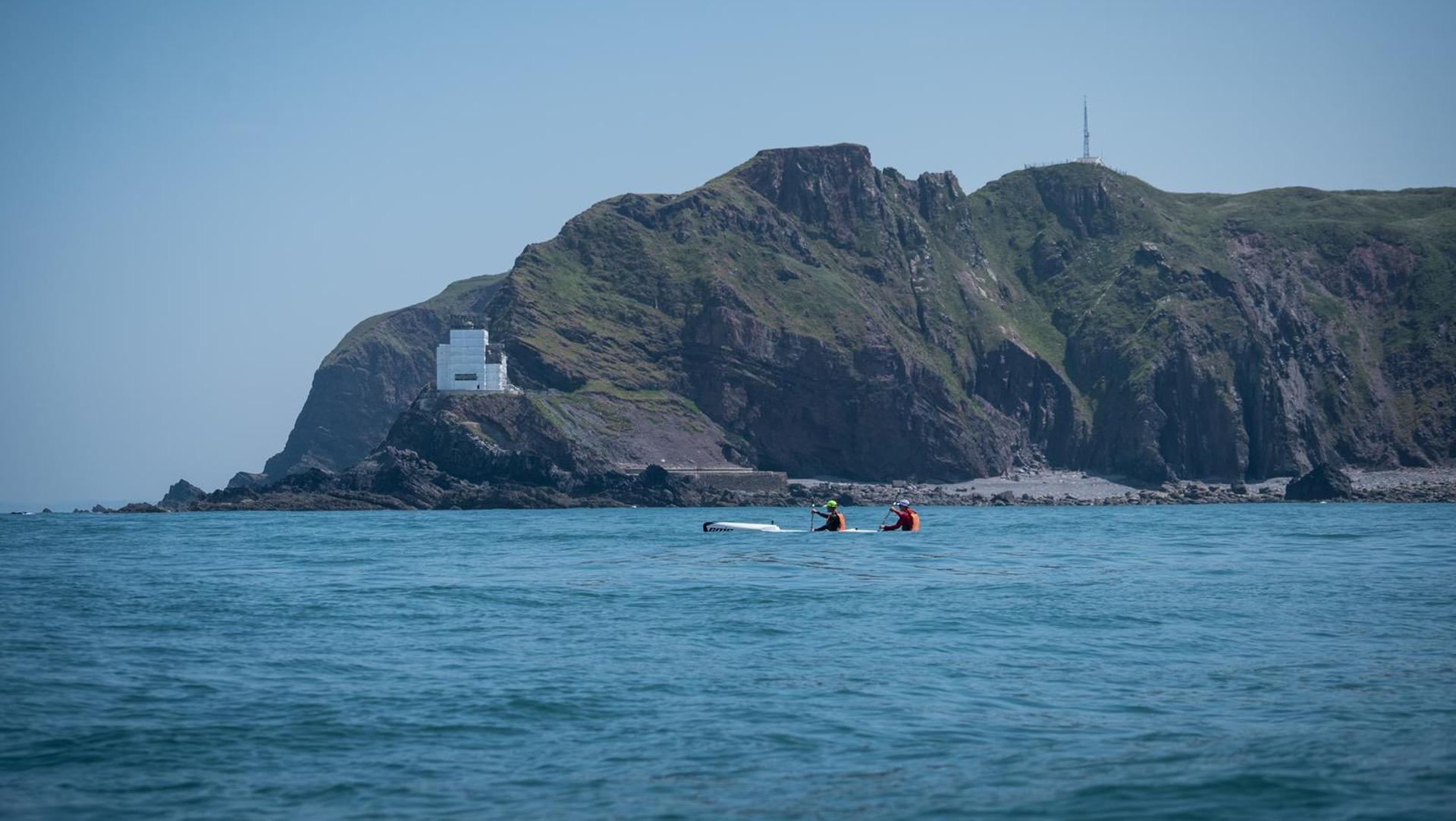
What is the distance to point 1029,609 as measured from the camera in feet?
124

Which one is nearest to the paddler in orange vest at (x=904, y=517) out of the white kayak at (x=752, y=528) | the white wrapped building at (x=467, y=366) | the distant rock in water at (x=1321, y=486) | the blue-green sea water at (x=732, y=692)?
the white kayak at (x=752, y=528)

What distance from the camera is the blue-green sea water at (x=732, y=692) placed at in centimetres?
1803

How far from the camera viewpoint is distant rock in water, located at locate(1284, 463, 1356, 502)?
176750 mm

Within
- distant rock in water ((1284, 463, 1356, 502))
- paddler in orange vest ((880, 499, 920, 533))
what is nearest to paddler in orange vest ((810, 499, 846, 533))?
paddler in orange vest ((880, 499, 920, 533))

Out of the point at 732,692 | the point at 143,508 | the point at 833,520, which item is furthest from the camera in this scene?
the point at 143,508

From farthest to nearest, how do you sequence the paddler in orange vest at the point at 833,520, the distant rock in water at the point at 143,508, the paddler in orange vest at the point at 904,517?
1. the distant rock in water at the point at 143,508
2. the paddler in orange vest at the point at 904,517
3. the paddler in orange vest at the point at 833,520

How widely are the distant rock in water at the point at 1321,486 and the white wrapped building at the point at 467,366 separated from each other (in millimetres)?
105970

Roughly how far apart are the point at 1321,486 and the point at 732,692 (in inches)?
6834

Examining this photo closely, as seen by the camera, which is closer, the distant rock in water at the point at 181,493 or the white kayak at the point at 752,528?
the white kayak at the point at 752,528

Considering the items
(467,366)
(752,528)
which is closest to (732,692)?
(752,528)

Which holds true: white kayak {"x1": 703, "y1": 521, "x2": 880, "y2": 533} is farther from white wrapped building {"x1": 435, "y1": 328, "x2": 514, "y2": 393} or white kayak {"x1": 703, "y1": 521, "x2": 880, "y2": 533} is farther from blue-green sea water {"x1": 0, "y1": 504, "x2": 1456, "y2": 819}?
white wrapped building {"x1": 435, "y1": 328, "x2": 514, "y2": 393}

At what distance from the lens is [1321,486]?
179250 mm

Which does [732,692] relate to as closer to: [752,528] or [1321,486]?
[752,528]

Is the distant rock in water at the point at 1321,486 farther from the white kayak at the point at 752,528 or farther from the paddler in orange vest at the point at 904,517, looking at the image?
the white kayak at the point at 752,528
